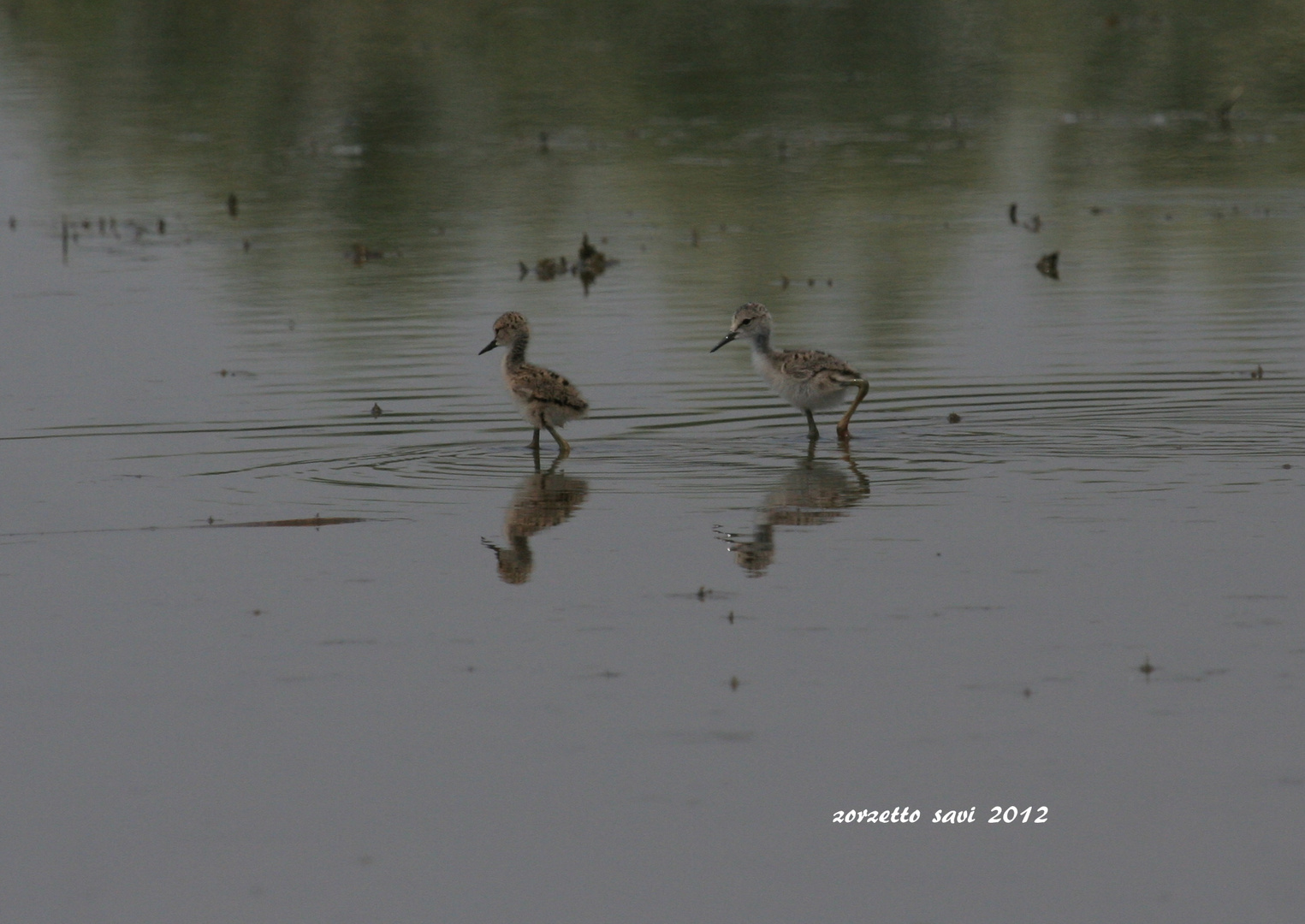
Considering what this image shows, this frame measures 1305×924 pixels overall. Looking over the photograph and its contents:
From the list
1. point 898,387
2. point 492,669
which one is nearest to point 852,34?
point 898,387

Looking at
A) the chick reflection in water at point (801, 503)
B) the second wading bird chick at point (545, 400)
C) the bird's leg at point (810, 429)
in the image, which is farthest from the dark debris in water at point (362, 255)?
the chick reflection in water at point (801, 503)

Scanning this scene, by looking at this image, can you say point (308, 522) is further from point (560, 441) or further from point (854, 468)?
point (854, 468)

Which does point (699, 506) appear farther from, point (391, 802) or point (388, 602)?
point (391, 802)

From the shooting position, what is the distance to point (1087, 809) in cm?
800

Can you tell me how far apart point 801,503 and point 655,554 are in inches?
68.2

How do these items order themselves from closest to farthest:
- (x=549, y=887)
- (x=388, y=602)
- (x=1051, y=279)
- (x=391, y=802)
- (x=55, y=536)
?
(x=549, y=887)
(x=391, y=802)
(x=388, y=602)
(x=55, y=536)
(x=1051, y=279)

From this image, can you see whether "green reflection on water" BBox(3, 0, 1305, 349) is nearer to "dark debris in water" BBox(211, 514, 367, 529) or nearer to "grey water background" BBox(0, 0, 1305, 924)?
"grey water background" BBox(0, 0, 1305, 924)

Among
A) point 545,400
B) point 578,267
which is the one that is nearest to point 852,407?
point 545,400

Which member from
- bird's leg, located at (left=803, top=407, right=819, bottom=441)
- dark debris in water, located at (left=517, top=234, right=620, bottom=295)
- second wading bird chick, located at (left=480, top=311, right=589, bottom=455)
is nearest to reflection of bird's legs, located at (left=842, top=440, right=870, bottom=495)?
bird's leg, located at (left=803, top=407, right=819, bottom=441)

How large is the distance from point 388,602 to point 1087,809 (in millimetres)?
4255

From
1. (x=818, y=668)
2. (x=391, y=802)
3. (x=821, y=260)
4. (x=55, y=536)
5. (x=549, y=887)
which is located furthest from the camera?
(x=821, y=260)

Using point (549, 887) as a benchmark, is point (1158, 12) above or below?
above

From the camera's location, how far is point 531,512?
13406 millimetres

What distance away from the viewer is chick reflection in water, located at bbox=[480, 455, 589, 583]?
11.9 meters
